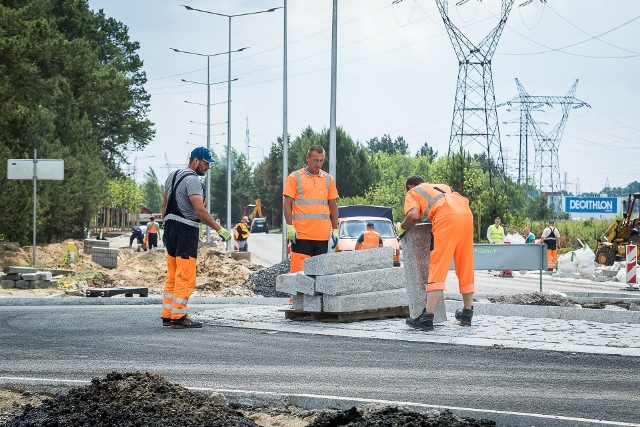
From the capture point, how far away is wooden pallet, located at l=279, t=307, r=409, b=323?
1219cm

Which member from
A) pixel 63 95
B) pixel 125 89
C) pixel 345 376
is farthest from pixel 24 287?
pixel 125 89

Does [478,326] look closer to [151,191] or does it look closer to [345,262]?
[345,262]

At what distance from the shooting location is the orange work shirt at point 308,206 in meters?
12.6

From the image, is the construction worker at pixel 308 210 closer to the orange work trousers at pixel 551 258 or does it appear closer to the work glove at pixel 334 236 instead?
the work glove at pixel 334 236

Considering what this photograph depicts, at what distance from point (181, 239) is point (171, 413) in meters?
5.87

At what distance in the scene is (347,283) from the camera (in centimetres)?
Result: 1198

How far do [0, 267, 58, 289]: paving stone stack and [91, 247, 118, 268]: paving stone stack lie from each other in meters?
9.41

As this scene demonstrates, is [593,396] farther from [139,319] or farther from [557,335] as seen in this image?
[139,319]

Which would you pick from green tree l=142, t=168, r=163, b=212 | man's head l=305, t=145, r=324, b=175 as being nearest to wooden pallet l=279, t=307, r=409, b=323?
man's head l=305, t=145, r=324, b=175

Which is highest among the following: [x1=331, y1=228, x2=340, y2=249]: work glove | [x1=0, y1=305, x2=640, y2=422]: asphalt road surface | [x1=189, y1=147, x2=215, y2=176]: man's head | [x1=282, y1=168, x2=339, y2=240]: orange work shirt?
[x1=189, y1=147, x2=215, y2=176]: man's head

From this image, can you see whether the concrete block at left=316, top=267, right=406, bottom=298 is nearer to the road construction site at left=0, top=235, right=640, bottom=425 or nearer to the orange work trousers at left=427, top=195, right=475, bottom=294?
the road construction site at left=0, top=235, right=640, bottom=425

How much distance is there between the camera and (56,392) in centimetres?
722

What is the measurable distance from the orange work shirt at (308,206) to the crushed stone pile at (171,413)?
6055mm

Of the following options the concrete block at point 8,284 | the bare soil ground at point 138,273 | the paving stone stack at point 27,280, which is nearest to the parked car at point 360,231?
the bare soil ground at point 138,273
